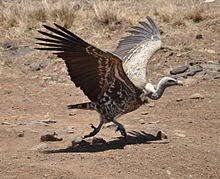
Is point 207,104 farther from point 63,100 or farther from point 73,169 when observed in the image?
point 73,169

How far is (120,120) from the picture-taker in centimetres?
773

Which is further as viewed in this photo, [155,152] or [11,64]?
[11,64]

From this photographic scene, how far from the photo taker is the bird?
485 cm

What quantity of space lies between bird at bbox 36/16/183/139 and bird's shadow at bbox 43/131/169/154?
184 mm

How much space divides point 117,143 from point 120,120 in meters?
1.94

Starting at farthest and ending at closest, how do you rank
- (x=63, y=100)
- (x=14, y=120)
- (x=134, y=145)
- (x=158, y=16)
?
(x=158, y=16), (x=63, y=100), (x=14, y=120), (x=134, y=145)

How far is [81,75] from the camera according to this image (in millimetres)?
5355

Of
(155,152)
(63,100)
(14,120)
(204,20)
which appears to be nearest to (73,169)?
(155,152)

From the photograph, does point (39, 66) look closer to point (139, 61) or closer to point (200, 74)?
point (200, 74)

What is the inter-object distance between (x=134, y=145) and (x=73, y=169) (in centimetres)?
146

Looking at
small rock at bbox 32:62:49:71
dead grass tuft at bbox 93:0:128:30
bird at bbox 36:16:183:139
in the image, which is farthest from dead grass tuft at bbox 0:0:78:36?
bird at bbox 36:16:183:139

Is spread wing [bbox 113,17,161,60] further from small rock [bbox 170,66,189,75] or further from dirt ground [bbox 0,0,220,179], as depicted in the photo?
small rock [bbox 170,66,189,75]

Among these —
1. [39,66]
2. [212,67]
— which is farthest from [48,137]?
[212,67]

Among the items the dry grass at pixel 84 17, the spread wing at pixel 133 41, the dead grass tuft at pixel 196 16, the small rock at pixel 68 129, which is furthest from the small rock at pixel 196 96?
the dead grass tuft at pixel 196 16
